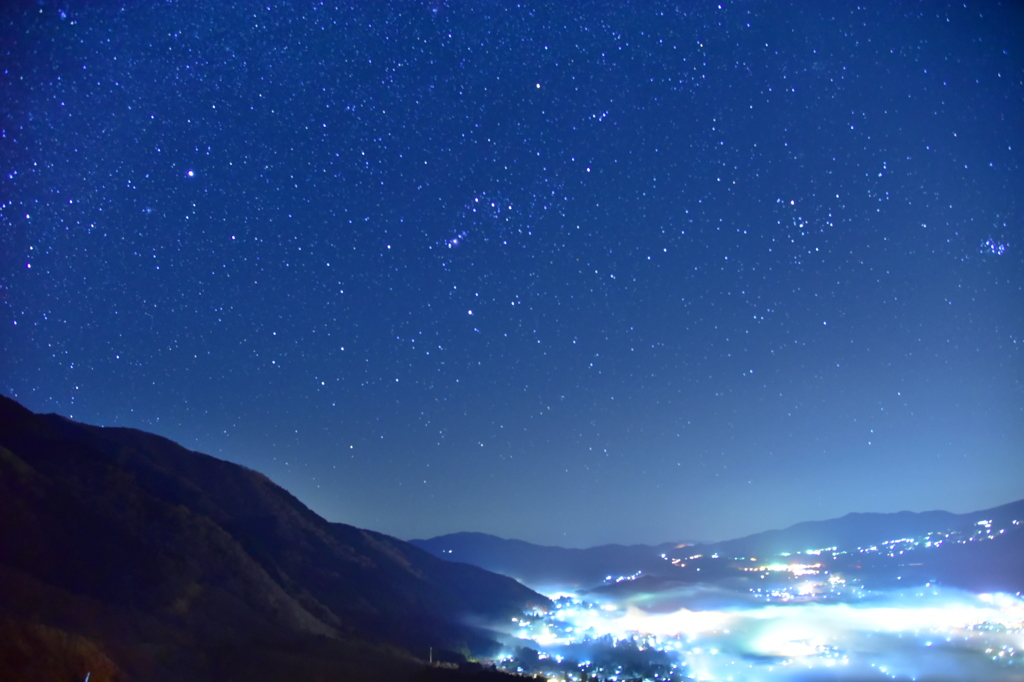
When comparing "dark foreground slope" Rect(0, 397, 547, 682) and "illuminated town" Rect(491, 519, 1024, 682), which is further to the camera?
"illuminated town" Rect(491, 519, 1024, 682)

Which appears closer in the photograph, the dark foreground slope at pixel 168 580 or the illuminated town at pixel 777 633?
the dark foreground slope at pixel 168 580

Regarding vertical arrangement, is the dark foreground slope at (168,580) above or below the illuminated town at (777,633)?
above

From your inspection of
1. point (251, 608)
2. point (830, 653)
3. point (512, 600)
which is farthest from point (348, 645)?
point (830, 653)

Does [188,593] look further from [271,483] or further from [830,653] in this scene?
[830,653]

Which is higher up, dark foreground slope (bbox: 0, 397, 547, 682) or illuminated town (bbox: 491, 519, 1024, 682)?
dark foreground slope (bbox: 0, 397, 547, 682)

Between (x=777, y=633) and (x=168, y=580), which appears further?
(x=777, y=633)
